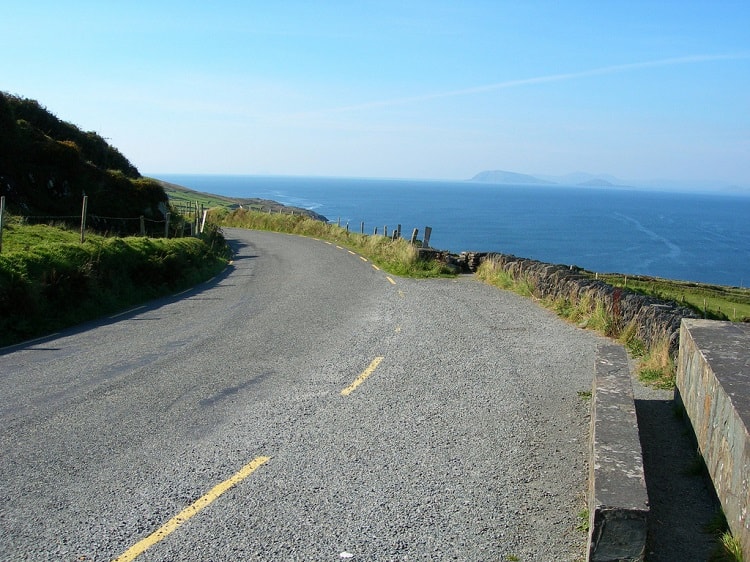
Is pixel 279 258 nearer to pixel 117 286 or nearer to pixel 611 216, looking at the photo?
pixel 117 286

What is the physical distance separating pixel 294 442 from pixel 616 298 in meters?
8.64

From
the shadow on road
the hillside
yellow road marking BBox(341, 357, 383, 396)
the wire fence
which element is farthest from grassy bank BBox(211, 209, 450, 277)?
the shadow on road

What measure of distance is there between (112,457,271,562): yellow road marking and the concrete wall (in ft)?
12.0

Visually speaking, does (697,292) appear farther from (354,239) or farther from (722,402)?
(722,402)

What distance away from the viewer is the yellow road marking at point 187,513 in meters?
4.63

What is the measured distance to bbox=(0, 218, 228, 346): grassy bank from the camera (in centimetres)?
1326

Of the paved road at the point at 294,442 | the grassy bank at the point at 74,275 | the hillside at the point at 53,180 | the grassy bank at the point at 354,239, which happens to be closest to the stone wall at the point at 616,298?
the paved road at the point at 294,442

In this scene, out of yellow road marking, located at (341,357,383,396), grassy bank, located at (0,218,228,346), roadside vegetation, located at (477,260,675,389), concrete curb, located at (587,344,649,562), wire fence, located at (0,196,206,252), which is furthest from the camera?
wire fence, located at (0,196,206,252)

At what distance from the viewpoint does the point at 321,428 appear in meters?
7.33

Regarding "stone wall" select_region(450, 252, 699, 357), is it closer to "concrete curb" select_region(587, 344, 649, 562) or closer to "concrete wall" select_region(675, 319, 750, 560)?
"concrete wall" select_region(675, 319, 750, 560)

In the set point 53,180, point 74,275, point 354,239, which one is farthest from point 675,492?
point 354,239

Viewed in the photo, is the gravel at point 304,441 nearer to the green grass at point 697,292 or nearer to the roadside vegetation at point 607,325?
the roadside vegetation at point 607,325

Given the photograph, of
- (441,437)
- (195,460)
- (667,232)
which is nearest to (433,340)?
(441,437)

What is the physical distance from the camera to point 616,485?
486 centimetres
